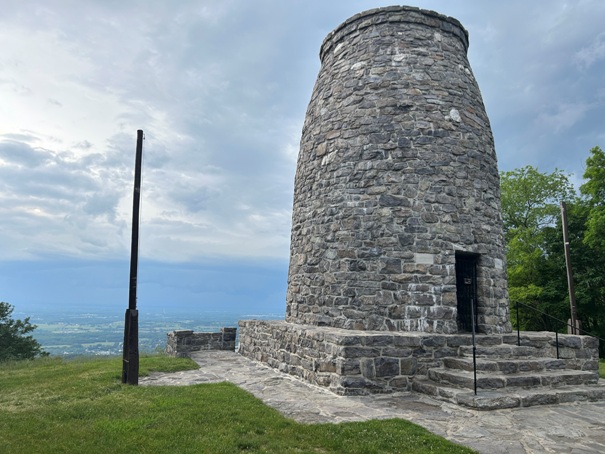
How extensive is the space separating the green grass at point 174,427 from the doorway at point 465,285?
198 inches

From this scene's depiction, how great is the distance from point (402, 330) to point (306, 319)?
2499 millimetres

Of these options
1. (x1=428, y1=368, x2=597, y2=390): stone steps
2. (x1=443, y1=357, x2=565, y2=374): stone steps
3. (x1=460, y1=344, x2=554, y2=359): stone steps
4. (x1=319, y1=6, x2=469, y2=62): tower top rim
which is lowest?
A: (x1=428, y1=368, x2=597, y2=390): stone steps

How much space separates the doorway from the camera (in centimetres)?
1006

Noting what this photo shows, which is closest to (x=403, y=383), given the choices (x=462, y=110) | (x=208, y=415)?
(x=208, y=415)

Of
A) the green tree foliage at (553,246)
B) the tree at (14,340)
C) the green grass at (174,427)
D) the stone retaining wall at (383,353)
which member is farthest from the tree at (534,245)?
the tree at (14,340)

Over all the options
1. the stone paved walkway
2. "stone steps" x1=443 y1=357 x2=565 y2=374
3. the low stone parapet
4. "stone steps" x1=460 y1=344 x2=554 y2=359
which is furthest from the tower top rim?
the low stone parapet

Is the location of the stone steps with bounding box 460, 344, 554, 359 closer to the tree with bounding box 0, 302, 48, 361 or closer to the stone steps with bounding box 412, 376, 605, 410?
the stone steps with bounding box 412, 376, 605, 410

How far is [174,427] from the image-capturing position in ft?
17.1

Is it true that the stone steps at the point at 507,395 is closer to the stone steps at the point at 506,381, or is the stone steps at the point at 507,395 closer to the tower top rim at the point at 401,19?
the stone steps at the point at 506,381

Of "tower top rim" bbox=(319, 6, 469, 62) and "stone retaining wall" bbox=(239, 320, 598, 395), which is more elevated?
"tower top rim" bbox=(319, 6, 469, 62)

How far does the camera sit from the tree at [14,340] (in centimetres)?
1961

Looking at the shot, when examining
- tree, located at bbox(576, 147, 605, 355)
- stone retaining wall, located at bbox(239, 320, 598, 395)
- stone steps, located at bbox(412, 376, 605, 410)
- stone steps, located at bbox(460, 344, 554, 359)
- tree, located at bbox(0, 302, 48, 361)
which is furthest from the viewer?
tree, located at bbox(576, 147, 605, 355)

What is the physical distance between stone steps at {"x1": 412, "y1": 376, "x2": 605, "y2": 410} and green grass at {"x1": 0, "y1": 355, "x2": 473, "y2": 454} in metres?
1.61

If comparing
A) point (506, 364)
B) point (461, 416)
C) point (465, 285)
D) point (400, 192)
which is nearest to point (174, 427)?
point (461, 416)
